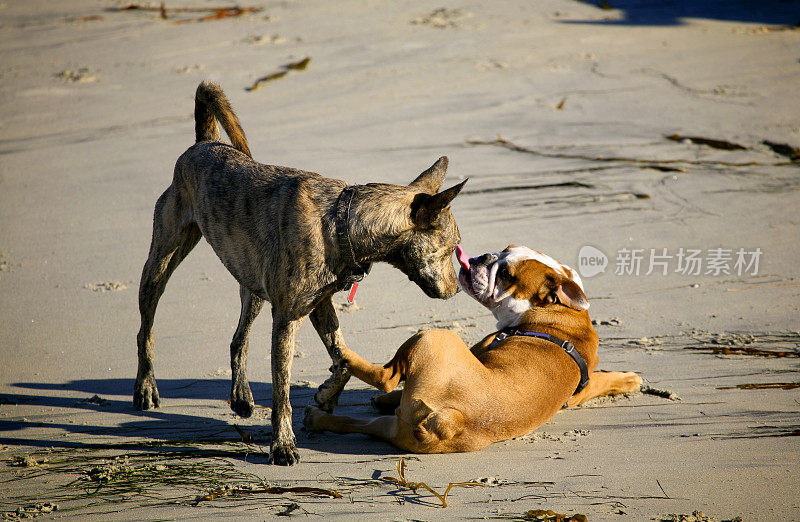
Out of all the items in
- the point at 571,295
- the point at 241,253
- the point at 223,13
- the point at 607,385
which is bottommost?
the point at 607,385

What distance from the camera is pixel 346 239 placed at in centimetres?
393

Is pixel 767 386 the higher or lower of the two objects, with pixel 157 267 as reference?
lower

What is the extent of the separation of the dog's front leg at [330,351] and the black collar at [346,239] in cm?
30

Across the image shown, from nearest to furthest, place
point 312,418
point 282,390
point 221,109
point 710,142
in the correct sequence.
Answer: point 282,390
point 312,418
point 221,109
point 710,142

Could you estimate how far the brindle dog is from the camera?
13.0 feet

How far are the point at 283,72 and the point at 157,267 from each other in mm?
6159

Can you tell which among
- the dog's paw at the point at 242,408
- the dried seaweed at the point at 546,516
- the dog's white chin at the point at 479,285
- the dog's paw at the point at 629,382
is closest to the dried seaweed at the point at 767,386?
the dog's paw at the point at 629,382

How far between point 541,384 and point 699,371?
1456 millimetres

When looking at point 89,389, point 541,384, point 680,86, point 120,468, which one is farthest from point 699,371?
point 680,86

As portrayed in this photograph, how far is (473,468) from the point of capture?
3918mm

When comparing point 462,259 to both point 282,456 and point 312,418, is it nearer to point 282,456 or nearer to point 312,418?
point 312,418

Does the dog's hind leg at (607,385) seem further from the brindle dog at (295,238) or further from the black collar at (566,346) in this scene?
the brindle dog at (295,238)

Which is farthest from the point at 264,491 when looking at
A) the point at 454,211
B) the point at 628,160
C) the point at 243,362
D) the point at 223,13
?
the point at 223,13

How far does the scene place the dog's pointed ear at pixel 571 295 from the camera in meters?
4.89
